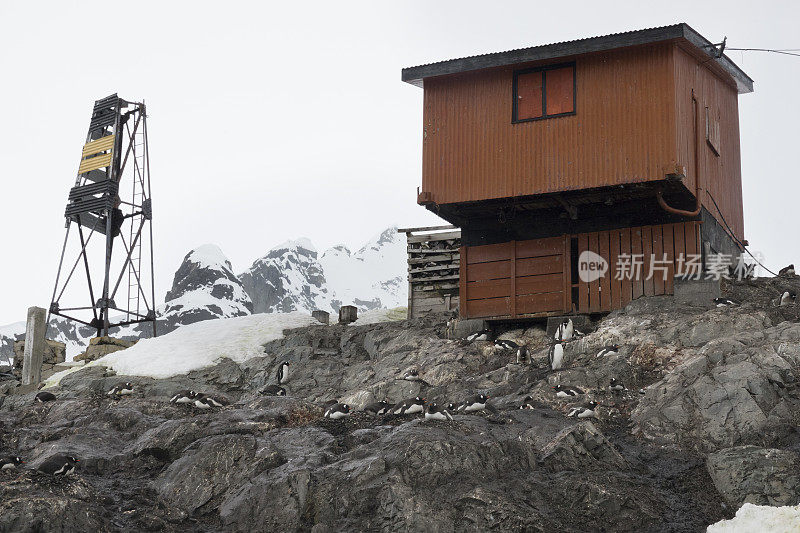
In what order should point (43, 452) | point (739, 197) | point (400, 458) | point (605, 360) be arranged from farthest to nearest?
point (739, 197), point (605, 360), point (43, 452), point (400, 458)

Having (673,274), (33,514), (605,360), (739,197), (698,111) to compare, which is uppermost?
(698,111)

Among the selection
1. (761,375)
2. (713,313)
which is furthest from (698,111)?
(761,375)

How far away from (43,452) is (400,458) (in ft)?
27.2

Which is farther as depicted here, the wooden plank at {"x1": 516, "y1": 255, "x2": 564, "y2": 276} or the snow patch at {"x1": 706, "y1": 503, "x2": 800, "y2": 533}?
the wooden plank at {"x1": 516, "y1": 255, "x2": 564, "y2": 276}

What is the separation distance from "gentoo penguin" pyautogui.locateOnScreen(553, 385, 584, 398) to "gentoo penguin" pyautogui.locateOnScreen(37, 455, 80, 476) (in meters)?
10.5

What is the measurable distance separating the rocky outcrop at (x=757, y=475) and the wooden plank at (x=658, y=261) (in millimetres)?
10708

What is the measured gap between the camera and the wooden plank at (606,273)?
86.8ft

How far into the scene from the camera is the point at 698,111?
1063 inches

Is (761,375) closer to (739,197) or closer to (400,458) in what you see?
(400,458)

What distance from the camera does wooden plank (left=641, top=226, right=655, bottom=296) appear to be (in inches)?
1019

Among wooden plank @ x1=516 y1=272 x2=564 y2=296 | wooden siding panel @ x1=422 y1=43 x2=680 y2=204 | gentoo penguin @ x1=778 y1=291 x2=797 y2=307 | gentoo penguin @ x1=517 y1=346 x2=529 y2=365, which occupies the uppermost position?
wooden siding panel @ x1=422 y1=43 x2=680 y2=204

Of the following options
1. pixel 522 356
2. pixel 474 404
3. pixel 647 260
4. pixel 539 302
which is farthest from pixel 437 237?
pixel 474 404

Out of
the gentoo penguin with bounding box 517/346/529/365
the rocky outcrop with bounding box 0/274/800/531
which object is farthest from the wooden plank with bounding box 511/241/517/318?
the gentoo penguin with bounding box 517/346/529/365

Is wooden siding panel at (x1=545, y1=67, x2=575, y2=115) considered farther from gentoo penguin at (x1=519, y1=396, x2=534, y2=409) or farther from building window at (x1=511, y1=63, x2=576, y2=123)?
gentoo penguin at (x1=519, y1=396, x2=534, y2=409)
